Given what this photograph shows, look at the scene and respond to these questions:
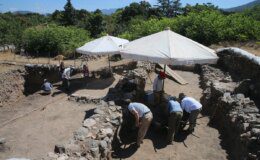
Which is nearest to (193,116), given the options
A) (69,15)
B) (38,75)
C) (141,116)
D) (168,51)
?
(141,116)

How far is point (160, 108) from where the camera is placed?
1004 cm

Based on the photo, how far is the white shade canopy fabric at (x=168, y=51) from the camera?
8.55 meters

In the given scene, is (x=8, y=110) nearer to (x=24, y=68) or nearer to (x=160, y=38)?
(x=24, y=68)

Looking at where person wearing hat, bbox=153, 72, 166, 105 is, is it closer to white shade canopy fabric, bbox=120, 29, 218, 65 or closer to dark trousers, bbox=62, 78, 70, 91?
white shade canopy fabric, bbox=120, 29, 218, 65

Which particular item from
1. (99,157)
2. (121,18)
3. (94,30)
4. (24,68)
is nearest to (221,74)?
(99,157)

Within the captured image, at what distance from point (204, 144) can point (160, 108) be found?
198 centimetres

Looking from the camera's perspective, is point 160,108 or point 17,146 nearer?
point 160,108

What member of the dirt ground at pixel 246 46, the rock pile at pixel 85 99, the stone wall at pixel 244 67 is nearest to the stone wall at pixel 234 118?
the stone wall at pixel 244 67

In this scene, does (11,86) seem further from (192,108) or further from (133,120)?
(192,108)

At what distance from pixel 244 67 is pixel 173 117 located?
5914mm

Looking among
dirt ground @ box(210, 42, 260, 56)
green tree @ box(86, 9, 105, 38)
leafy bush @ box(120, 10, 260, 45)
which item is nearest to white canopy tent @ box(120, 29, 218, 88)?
dirt ground @ box(210, 42, 260, 56)

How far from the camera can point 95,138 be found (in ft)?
A: 23.9

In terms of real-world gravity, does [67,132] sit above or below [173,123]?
below

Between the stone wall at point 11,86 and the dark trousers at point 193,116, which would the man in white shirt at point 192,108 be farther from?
the stone wall at point 11,86
